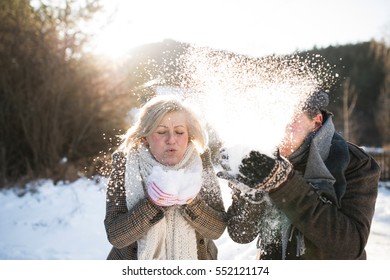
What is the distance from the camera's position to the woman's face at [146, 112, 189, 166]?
5.02 feet

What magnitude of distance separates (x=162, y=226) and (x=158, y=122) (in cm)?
40

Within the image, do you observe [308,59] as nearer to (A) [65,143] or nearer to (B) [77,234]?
(B) [77,234]

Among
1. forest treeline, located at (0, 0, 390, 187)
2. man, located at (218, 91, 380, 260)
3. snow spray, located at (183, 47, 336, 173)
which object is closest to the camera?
man, located at (218, 91, 380, 260)

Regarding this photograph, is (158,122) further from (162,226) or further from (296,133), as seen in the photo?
(296,133)

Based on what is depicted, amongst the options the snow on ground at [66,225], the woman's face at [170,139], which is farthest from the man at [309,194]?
the snow on ground at [66,225]

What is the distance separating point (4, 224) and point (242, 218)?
9.89 ft

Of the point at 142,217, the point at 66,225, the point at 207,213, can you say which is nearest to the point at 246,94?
the point at 207,213

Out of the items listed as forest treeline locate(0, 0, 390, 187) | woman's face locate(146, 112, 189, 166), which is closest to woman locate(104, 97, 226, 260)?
woman's face locate(146, 112, 189, 166)

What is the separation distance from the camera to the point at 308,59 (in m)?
1.60

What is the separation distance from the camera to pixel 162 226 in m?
1.55

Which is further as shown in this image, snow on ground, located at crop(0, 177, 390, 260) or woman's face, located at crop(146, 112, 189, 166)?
snow on ground, located at crop(0, 177, 390, 260)

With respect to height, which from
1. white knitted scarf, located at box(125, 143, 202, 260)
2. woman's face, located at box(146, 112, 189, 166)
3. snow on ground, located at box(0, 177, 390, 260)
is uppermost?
woman's face, located at box(146, 112, 189, 166)

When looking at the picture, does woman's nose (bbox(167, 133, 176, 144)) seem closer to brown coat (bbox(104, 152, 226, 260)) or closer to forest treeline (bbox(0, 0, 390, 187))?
brown coat (bbox(104, 152, 226, 260))

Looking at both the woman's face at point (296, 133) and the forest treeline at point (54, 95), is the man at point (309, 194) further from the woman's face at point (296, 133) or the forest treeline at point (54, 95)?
the forest treeline at point (54, 95)
